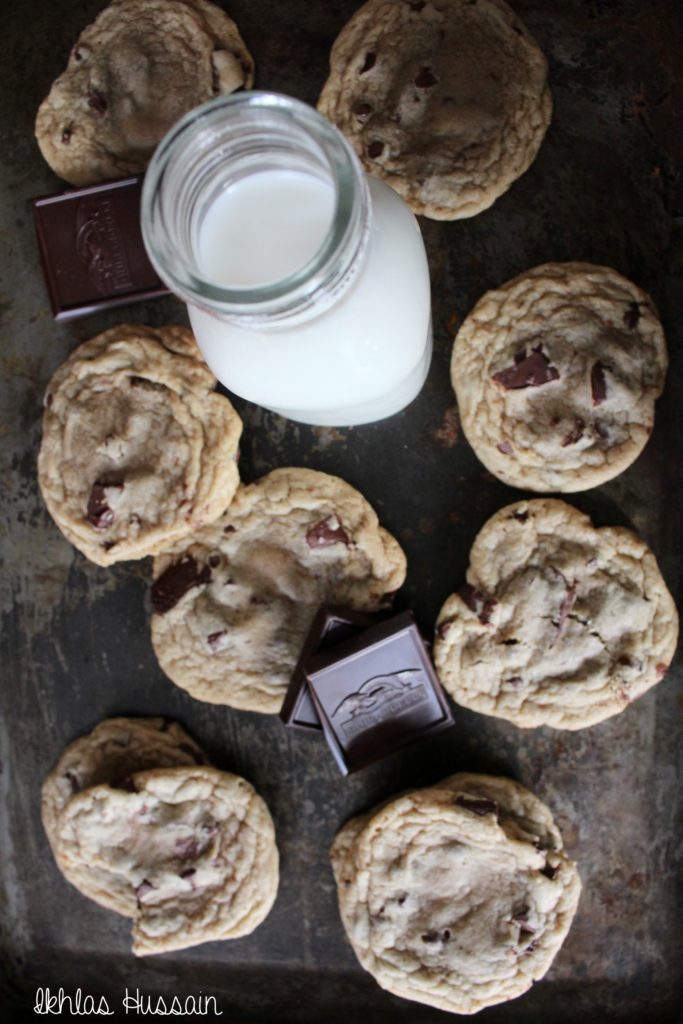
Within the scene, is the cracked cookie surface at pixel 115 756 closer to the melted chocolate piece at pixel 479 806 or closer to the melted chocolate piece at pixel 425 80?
the melted chocolate piece at pixel 479 806

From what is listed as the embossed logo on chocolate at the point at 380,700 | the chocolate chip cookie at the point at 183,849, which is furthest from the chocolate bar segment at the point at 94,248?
the chocolate chip cookie at the point at 183,849

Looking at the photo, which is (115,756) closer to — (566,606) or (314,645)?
(314,645)

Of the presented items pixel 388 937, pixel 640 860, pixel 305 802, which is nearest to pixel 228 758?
pixel 305 802

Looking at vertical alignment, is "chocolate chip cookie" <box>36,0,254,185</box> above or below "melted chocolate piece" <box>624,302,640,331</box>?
above

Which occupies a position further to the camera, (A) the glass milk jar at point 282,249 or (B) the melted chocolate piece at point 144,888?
(B) the melted chocolate piece at point 144,888

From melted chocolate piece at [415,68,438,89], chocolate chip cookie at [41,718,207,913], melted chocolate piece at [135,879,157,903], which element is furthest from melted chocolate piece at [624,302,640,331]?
melted chocolate piece at [135,879,157,903]

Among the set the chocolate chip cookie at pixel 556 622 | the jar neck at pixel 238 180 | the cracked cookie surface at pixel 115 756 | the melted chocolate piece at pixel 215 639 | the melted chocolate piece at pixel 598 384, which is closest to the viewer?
the jar neck at pixel 238 180

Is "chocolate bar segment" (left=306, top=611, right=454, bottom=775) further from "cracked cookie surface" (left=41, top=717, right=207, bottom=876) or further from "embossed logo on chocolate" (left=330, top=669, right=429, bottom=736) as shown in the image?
"cracked cookie surface" (left=41, top=717, right=207, bottom=876)
